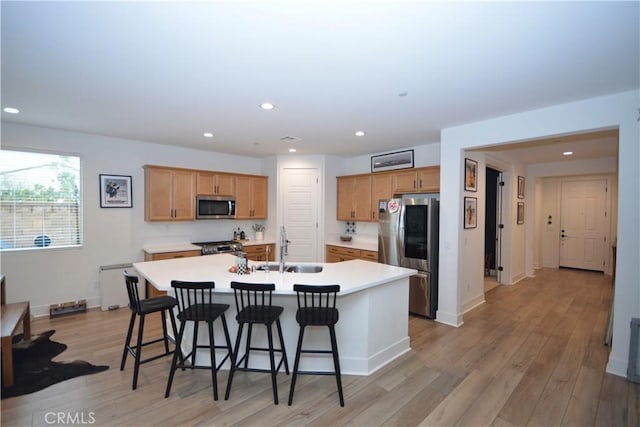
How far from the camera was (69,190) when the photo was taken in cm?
433

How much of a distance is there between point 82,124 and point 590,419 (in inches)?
233

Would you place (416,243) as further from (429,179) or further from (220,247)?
(220,247)

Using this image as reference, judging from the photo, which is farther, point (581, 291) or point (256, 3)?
point (581, 291)

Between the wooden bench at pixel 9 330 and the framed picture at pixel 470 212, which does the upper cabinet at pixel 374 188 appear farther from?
the wooden bench at pixel 9 330

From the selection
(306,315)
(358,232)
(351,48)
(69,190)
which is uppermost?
(351,48)

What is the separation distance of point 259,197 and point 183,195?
4.63ft

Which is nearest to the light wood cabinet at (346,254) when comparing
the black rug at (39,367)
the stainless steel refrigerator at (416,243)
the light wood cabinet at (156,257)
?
the stainless steel refrigerator at (416,243)

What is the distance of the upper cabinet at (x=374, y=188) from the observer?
183 inches

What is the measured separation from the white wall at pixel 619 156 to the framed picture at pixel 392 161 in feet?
4.11

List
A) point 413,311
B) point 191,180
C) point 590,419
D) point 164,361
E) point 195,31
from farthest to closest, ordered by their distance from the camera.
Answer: point 191,180, point 413,311, point 164,361, point 590,419, point 195,31

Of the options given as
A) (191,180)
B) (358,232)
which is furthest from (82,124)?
(358,232)

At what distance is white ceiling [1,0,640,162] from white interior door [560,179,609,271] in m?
5.48

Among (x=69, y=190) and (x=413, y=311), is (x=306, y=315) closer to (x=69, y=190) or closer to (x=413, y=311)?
(x=413, y=311)

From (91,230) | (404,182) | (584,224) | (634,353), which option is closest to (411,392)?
(634,353)
